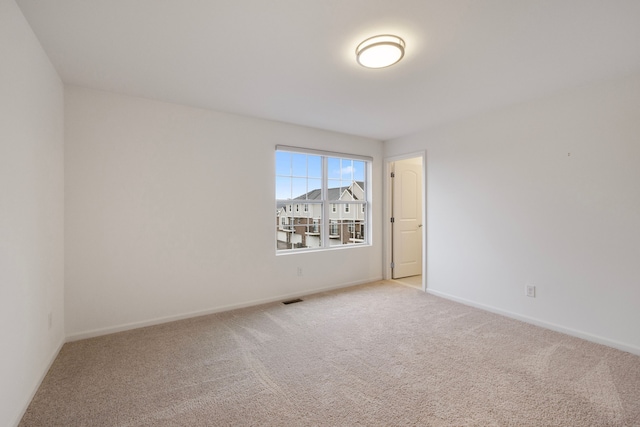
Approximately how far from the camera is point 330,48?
209cm

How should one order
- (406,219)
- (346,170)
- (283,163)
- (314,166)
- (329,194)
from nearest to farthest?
(283,163) < (314,166) < (329,194) < (346,170) < (406,219)

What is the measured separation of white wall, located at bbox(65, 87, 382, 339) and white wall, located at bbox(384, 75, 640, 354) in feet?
7.04

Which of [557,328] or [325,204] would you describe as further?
[325,204]

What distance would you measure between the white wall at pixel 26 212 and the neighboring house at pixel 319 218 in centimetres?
235

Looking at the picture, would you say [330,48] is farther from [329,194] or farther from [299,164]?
[329,194]

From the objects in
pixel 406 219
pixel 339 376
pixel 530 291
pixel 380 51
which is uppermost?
pixel 380 51

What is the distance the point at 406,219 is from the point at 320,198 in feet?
5.64

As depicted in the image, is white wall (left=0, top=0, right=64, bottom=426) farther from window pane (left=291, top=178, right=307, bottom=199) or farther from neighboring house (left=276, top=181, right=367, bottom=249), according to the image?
window pane (left=291, top=178, right=307, bottom=199)

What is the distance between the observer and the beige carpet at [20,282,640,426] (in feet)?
5.65

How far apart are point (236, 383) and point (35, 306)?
148 cm

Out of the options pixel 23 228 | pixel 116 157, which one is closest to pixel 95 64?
pixel 116 157

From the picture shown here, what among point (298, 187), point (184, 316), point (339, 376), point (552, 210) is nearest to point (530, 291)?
point (552, 210)

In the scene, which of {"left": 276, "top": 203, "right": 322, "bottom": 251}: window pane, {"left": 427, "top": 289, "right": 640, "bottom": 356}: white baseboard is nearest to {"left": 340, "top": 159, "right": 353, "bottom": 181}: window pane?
{"left": 276, "top": 203, "right": 322, "bottom": 251}: window pane

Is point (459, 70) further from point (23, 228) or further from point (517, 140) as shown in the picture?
point (23, 228)
